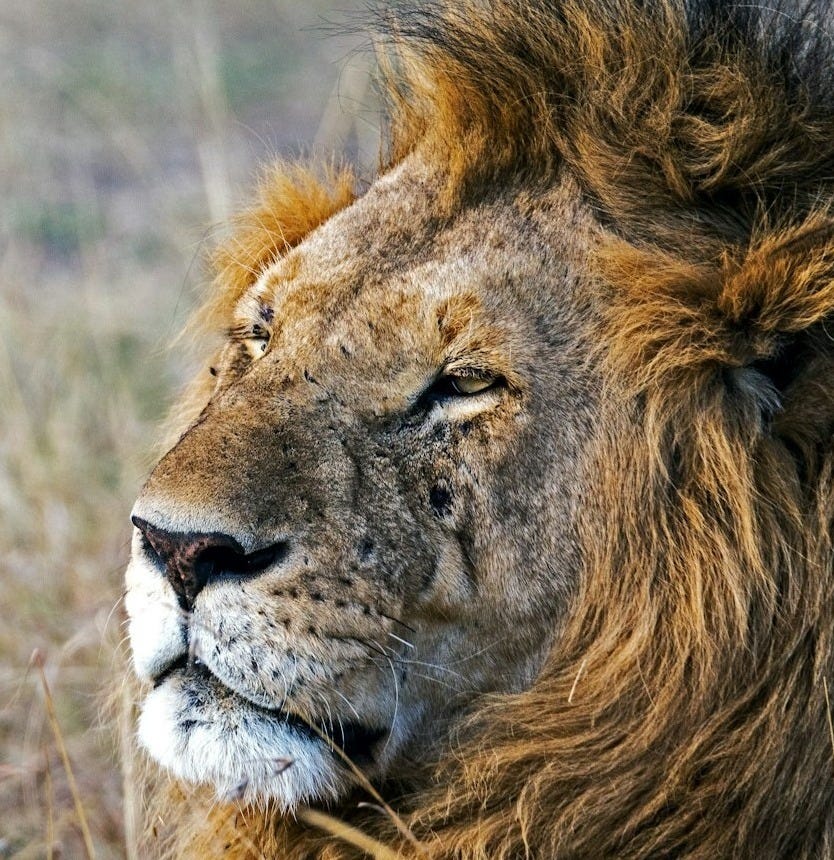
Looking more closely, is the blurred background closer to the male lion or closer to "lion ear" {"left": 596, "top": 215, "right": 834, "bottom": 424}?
A: the male lion

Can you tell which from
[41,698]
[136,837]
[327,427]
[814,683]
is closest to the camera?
[814,683]

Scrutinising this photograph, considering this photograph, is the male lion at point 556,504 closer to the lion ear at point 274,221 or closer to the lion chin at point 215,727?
the lion chin at point 215,727

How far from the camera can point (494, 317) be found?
8.39 ft

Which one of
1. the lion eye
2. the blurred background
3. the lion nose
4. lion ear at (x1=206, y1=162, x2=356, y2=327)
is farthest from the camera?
the blurred background

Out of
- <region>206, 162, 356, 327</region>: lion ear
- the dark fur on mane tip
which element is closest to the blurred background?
<region>206, 162, 356, 327</region>: lion ear

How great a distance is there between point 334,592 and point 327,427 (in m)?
0.33

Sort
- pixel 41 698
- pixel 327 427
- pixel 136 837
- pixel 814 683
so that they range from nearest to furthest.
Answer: pixel 814 683, pixel 327 427, pixel 136 837, pixel 41 698

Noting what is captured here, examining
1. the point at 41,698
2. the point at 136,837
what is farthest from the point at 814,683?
the point at 41,698

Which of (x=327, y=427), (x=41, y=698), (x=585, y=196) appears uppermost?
(x=585, y=196)

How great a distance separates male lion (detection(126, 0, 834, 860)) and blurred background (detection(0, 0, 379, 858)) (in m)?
0.66

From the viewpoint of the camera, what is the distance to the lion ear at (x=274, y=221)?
324 centimetres

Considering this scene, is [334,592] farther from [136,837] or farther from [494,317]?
[136,837]

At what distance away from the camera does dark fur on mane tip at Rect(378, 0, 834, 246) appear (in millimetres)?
2541

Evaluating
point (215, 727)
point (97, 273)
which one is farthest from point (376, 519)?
point (97, 273)
